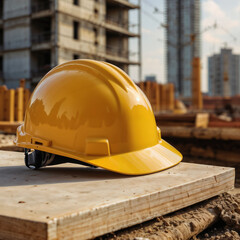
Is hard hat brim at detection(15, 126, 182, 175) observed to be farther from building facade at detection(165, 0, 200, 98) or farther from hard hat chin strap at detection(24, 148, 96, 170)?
building facade at detection(165, 0, 200, 98)

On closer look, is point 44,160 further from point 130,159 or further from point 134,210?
point 134,210

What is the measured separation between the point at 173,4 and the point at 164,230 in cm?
7665

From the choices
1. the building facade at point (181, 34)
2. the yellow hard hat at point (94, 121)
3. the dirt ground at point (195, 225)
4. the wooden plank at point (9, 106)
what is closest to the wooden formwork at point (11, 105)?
the wooden plank at point (9, 106)

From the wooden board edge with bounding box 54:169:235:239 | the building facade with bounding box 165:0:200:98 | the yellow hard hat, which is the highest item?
the building facade with bounding box 165:0:200:98

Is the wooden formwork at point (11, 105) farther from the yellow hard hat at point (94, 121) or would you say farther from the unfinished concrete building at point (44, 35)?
the unfinished concrete building at point (44, 35)

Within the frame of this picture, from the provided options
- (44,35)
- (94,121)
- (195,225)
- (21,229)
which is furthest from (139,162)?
(44,35)

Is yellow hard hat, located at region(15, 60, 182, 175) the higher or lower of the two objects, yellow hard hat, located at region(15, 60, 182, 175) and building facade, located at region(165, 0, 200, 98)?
the lower

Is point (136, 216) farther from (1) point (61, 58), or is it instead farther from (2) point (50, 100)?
(1) point (61, 58)

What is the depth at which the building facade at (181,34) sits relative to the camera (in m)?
72.8

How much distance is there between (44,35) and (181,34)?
48757 millimetres

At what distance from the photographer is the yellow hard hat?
3.10 meters

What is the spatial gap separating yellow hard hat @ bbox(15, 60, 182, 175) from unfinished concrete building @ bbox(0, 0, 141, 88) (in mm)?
26414

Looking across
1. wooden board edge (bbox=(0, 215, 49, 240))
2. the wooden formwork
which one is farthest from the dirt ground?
the wooden formwork

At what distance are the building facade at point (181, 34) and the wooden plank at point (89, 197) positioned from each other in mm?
65071
